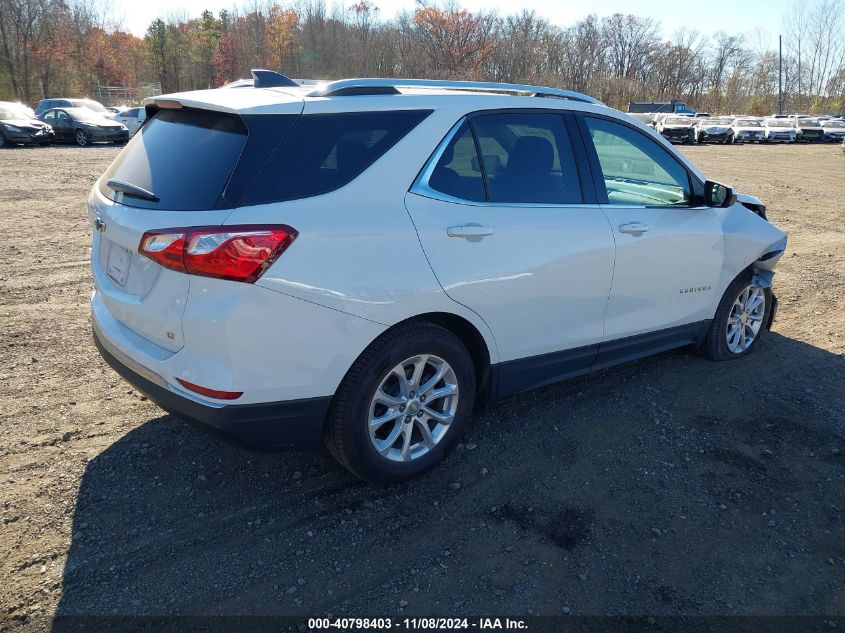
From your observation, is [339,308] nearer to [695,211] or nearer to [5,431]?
[5,431]

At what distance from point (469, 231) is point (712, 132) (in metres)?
42.4

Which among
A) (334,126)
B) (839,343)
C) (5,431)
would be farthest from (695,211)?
(5,431)

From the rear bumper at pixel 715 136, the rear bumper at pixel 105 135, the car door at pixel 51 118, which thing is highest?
the car door at pixel 51 118

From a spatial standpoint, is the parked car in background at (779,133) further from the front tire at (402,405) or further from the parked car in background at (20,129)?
the front tire at (402,405)

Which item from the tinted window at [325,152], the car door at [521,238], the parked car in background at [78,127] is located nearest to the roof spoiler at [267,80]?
the tinted window at [325,152]

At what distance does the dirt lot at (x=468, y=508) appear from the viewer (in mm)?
2725

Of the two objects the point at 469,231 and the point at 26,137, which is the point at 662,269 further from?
the point at 26,137

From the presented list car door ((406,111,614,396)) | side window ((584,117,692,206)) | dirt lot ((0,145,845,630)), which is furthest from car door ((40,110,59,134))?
car door ((406,111,614,396))

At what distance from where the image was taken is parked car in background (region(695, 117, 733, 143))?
4028cm

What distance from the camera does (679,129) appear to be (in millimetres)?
40281

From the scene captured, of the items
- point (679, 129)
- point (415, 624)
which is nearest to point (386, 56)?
point (679, 129)

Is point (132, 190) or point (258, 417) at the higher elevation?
point (132, 190)

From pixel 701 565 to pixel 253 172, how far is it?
2.58m

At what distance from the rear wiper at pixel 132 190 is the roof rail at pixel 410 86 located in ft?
2.84
